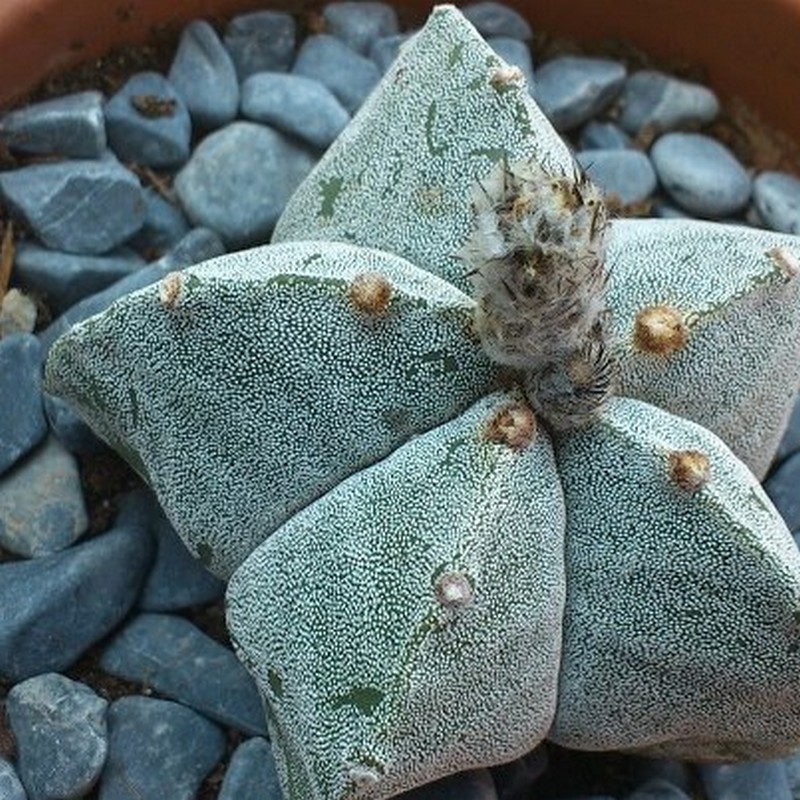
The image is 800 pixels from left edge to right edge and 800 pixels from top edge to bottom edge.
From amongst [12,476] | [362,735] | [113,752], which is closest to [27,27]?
[12,476]

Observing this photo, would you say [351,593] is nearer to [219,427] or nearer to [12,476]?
[219,427]

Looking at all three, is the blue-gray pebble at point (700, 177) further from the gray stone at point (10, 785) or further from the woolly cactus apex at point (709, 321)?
the gray stone at point (10, 785)

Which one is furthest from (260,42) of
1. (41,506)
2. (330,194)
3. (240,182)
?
(41,506)

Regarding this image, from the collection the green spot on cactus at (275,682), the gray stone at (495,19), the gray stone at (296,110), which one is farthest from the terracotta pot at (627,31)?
the green spot on cactus at (275,682)

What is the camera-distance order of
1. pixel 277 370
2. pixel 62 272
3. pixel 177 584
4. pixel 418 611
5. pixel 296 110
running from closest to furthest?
pixel 418 611 < pixel 277 370 < pixel 177 584 < pixel 62 272 < pixel 296 110

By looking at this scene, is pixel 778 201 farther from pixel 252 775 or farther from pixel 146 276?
pixel 252 775

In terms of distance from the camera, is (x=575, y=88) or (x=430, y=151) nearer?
(x=430, y=151)

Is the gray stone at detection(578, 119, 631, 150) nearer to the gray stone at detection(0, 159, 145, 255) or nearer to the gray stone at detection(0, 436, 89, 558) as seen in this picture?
the gray stone at detection(0, 159, 145, 255)
